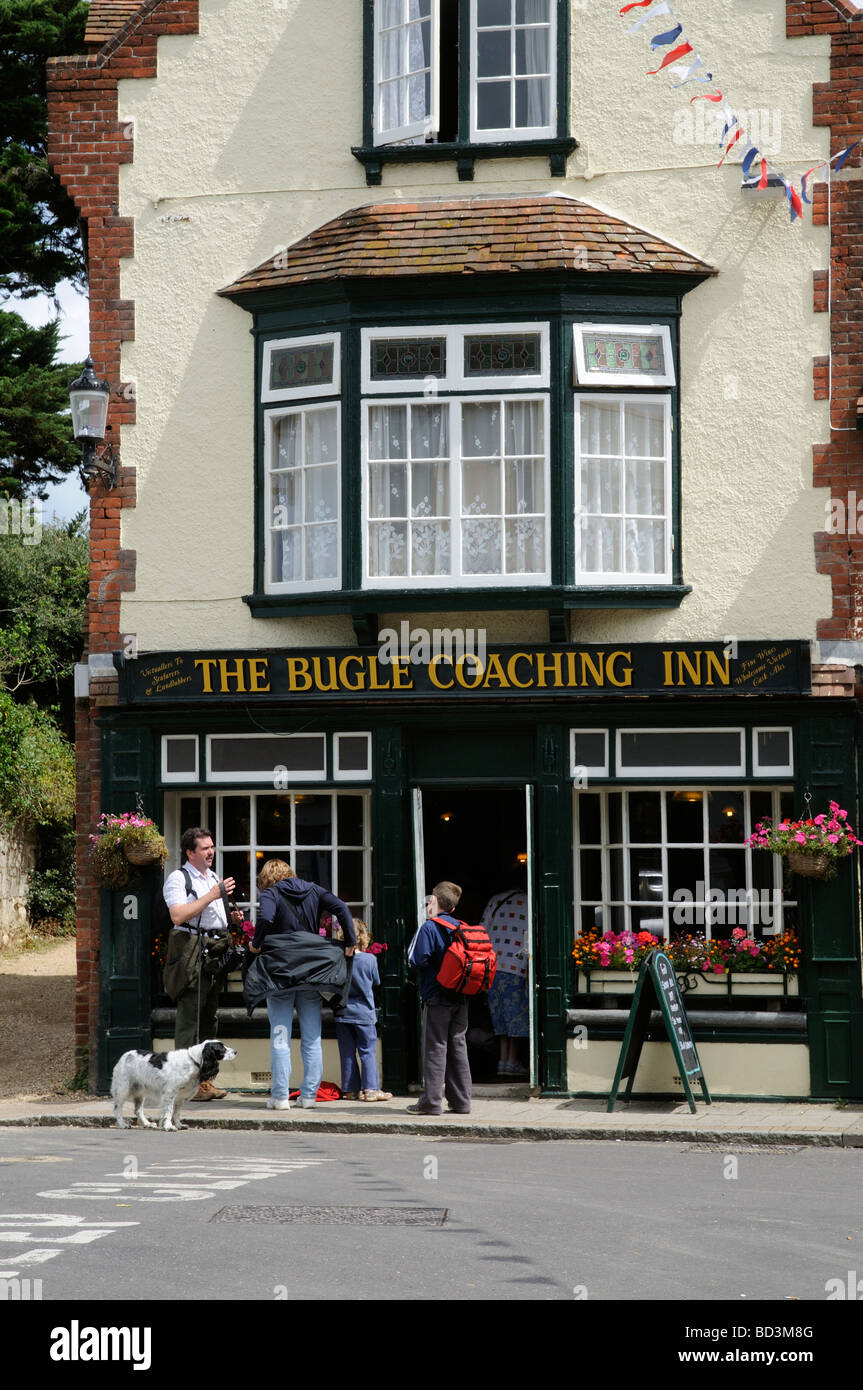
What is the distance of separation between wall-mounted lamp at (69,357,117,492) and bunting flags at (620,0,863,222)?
507 centimetres

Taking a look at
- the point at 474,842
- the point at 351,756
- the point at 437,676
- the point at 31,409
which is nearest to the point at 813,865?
the point at 437,676

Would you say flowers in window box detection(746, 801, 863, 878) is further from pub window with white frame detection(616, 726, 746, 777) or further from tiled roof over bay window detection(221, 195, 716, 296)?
tiled roof over bay window detection(221, 195, 716, 296)

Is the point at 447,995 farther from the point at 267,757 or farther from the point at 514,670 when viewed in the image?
the point at 267,757

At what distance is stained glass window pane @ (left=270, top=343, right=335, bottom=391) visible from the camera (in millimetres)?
14398

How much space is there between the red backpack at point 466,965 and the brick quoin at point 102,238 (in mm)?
3657

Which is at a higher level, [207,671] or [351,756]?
[207,671]

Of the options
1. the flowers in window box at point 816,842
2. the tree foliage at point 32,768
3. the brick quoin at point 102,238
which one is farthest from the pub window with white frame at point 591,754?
the tree foliage at point 32,768

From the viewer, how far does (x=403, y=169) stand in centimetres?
1457

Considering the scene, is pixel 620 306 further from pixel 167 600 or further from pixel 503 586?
pixel 167 600

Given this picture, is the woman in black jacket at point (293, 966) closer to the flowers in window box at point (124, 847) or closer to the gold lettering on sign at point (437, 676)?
the flowers in window box at point (124, 847)

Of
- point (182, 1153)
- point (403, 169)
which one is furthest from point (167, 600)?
point (182, 1153)

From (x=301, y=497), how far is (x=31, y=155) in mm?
13552

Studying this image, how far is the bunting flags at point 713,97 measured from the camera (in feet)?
45.3

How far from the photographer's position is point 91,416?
47.4ft
